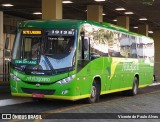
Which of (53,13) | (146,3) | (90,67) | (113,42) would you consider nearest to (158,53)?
(146,3)

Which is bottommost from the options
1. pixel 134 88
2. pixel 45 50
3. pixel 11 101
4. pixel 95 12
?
pixel 134 88

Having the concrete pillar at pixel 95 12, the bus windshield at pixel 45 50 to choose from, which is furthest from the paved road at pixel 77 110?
the concrete pillar at pixel 95 12

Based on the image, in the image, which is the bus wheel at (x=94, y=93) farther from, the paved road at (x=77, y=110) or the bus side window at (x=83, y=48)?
the bus side window at (x=83, y=48)

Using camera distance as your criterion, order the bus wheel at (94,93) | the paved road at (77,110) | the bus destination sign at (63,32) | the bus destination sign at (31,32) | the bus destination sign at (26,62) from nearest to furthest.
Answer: the paved road at (77,110), the bus destination sign at (26,62), the bus destination sign at (63,32), the bus destination sign at (31,32), the bus wheel at (94,93)

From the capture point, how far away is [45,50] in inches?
573

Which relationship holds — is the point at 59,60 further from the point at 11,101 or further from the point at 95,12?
the point at 95,12

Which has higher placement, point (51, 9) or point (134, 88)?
point (51, 9)

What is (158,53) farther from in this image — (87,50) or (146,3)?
(87,50)

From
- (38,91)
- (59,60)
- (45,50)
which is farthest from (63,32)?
(38,91)

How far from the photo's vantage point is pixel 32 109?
45.5ft

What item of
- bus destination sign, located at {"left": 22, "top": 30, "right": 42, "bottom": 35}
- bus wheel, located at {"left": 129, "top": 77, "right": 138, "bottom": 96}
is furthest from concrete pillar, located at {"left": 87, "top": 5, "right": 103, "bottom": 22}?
bus destination sign, located at {"left": 22, "top": 30, "right": 42, "bottom": 35}

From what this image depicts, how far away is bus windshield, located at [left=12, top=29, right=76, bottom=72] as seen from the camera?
46.9ft

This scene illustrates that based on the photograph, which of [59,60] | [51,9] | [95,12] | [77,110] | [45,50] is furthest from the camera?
[95,12]

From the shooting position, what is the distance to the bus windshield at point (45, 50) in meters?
14.3
